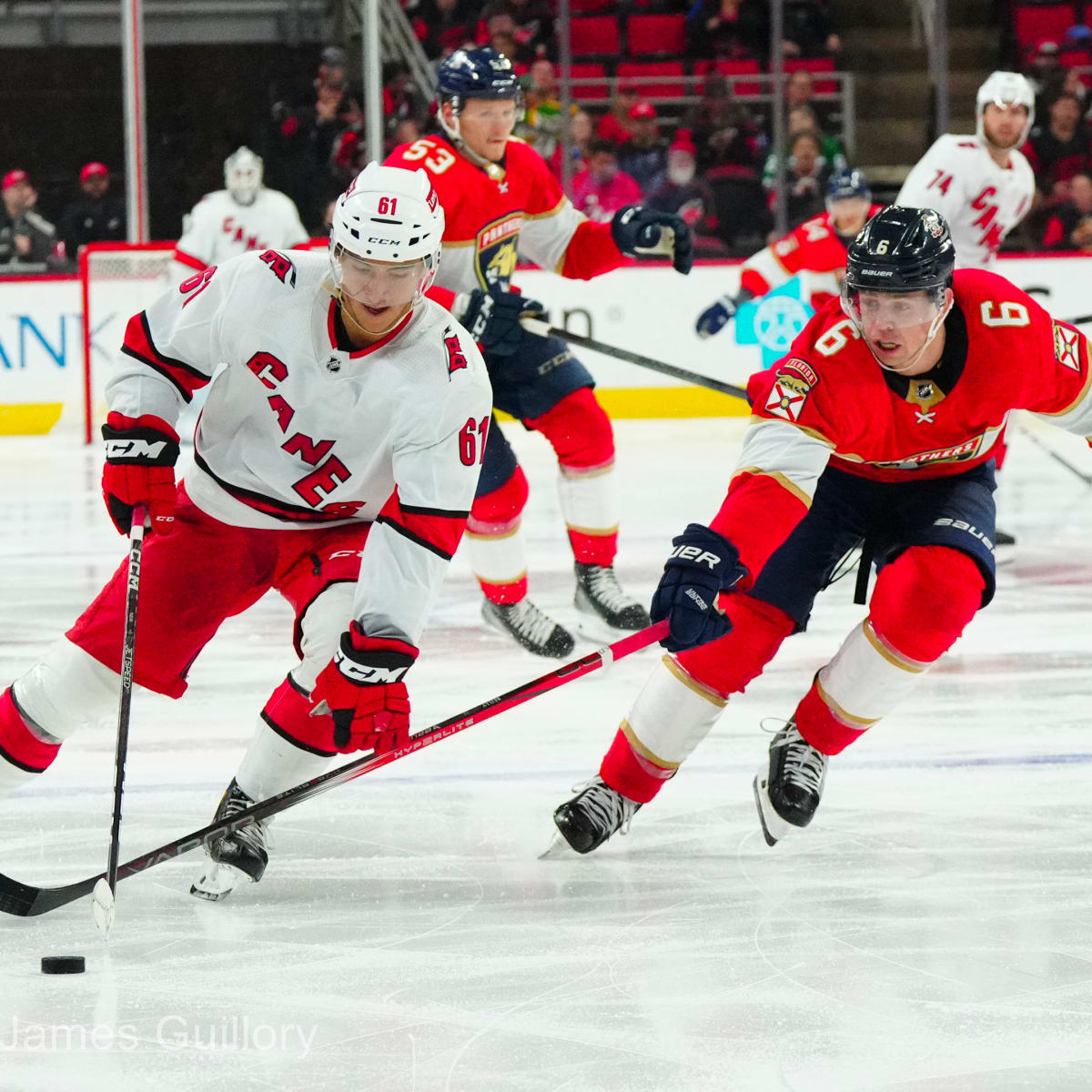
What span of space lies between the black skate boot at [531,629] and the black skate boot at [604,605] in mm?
112

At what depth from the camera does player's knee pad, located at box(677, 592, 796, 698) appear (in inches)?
94.6

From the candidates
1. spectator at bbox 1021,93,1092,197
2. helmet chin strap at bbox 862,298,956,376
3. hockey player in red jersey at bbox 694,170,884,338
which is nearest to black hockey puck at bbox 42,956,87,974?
helmet chin strap at bbox 862,298,956,376

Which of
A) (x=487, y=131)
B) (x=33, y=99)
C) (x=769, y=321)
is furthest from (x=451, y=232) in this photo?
(x=33, y=99)

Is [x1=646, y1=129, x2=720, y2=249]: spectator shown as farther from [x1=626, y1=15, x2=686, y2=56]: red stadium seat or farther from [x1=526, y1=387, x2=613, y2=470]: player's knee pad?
[x1=526, y1=387, x2=613, y2=470]: player's knee pad

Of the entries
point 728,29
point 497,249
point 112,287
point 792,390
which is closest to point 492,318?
point 497,249

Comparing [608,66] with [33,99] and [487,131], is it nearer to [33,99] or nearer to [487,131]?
[33,99]

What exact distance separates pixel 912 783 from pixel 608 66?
6.53m

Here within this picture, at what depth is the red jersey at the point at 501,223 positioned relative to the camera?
3791 millimetres

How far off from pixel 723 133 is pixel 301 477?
6.35 metres

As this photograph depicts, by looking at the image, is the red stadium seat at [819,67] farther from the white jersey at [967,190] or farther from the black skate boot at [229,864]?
the black skate boot at [229,864]

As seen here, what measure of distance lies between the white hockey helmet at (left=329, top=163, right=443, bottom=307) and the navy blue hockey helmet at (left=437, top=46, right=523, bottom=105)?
5.13ft

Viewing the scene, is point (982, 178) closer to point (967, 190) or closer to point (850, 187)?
point (967, 190)

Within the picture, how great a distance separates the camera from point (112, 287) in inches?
300

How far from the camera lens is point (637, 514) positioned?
5.52 meters
